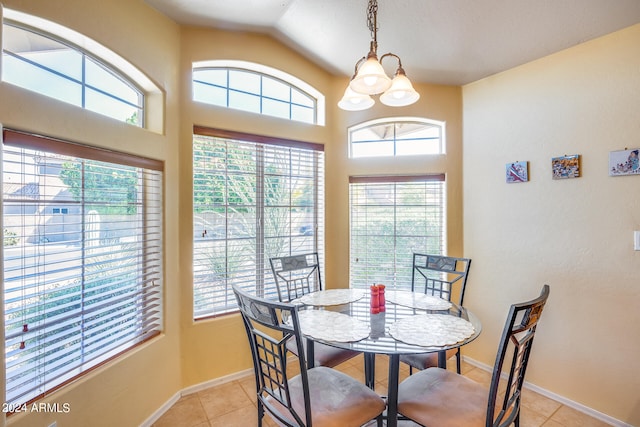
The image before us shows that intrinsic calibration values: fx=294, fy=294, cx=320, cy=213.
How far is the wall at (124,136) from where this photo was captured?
1396mm

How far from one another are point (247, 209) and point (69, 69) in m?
1.47

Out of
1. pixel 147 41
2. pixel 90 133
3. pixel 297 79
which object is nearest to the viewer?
pixel 90 133

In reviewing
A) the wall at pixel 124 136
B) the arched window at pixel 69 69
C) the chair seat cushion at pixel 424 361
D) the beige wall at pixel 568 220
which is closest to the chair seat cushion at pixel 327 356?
the chair seat cushion at pixel 424 361

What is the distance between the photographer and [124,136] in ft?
6.05

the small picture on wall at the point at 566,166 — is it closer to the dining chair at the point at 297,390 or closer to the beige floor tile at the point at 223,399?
the dining chair at the point at 297,390

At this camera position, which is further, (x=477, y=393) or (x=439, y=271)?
(x=439, y=271)

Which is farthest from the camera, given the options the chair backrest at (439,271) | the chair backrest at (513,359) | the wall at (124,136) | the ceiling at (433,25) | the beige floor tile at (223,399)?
the chair backrest at (439,271)

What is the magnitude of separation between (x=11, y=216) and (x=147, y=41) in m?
1.40

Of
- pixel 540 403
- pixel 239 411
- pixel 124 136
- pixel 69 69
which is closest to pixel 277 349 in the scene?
pixel 239 411

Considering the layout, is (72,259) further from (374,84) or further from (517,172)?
(517,172)

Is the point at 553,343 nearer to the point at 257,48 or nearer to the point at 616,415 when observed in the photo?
the point at 616,415

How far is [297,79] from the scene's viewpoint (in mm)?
2885

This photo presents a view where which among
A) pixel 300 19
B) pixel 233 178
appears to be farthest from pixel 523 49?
pixel 233 178

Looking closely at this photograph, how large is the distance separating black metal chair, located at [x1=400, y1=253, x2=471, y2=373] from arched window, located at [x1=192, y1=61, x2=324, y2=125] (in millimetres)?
1760
